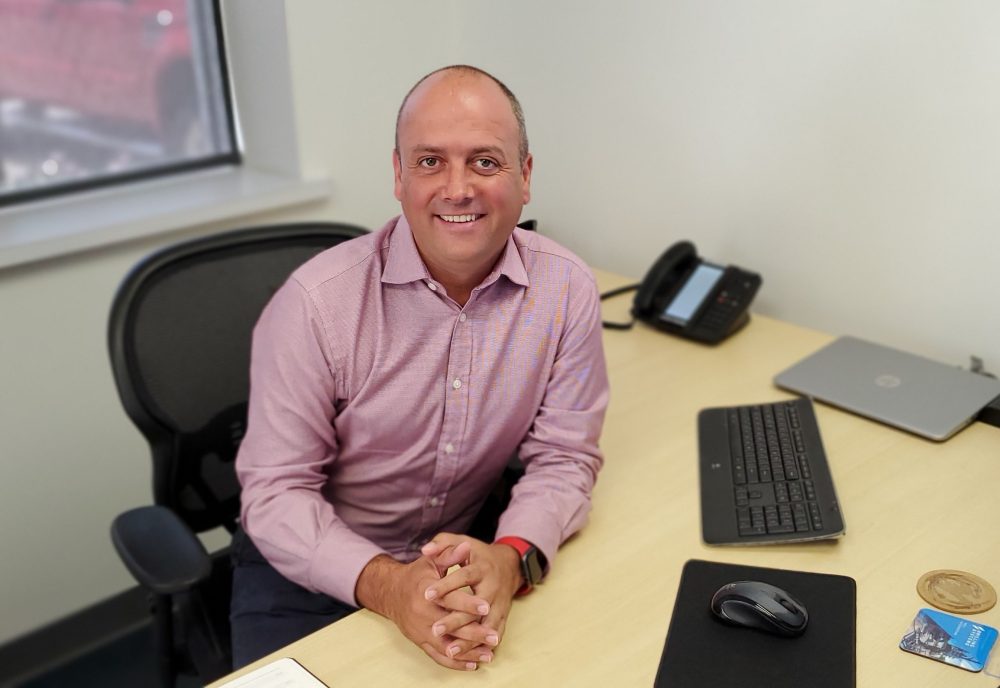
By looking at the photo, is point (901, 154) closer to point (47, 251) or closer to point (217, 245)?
point (217, 245)

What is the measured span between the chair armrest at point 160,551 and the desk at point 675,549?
0.67ft

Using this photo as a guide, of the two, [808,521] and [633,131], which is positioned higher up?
[633,131]

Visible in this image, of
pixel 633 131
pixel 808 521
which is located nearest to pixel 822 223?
pixel 633 131

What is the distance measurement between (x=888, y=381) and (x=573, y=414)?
602mm

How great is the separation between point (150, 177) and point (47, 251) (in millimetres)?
433

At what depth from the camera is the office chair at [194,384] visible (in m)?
1.39

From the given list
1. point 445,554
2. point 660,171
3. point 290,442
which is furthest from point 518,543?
point 660,171

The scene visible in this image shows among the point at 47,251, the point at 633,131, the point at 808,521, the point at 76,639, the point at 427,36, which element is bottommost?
the point at 76,639

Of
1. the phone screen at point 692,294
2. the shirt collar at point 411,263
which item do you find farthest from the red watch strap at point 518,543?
the phone screen at point 692,294

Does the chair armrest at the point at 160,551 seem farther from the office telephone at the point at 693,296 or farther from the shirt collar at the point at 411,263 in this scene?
the office telephone at the point at 693,296

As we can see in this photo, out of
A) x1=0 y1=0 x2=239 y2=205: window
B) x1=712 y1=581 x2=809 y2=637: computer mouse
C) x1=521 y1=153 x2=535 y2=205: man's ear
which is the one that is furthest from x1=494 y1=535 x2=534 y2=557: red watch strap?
x1=0 y1=0 x2=239 y2=205: window

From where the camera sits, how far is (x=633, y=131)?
6.80 ft

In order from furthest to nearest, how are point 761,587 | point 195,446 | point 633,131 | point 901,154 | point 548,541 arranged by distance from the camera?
point 633,131 → point 901,154 → point 195,446 → point 548,541 → point 761,587

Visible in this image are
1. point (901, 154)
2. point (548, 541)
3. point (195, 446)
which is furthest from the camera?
point (901, 154)
